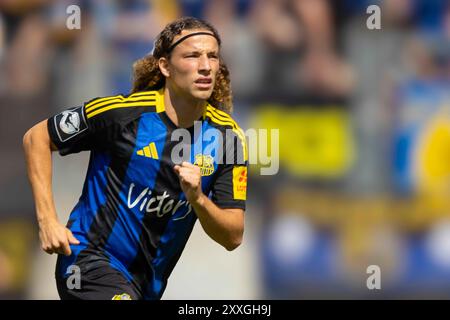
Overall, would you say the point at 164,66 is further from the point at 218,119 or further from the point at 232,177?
the point at 232,177

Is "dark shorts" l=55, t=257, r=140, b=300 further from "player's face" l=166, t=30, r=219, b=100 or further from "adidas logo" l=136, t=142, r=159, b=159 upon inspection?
"player's face" l=166, t=30, r=219, b=100

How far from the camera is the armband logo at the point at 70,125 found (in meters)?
5.56

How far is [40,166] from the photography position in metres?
5.51

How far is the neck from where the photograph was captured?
18.6 feet

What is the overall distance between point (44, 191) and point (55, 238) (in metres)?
0.40

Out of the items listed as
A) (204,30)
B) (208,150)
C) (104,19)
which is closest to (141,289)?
(208,150)

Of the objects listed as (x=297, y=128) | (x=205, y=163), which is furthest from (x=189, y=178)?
(x=297, y=128)

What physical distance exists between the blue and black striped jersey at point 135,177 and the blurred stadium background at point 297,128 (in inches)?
169

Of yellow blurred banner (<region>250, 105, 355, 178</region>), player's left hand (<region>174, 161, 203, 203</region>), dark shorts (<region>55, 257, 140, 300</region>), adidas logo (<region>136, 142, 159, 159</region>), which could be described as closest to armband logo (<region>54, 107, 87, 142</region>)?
adidas logo (<region>136, 142, 159, 159</region>)

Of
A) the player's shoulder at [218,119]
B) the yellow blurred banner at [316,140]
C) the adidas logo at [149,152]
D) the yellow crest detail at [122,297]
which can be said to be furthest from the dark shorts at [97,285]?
the yellow blurred banner at [316,140]

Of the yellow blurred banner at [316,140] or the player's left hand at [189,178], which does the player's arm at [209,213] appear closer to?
→ the player's left hand at [189,178]

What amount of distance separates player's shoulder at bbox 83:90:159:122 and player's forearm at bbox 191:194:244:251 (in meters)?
0.78
